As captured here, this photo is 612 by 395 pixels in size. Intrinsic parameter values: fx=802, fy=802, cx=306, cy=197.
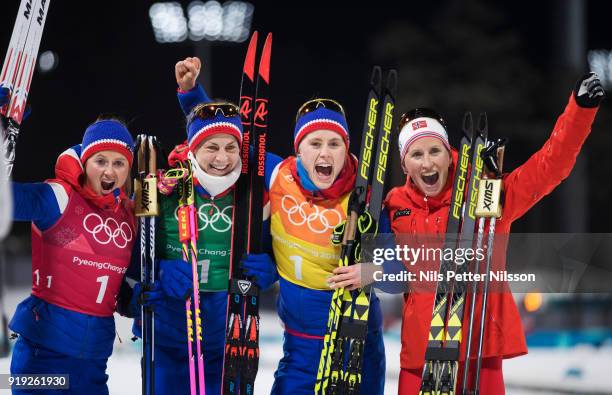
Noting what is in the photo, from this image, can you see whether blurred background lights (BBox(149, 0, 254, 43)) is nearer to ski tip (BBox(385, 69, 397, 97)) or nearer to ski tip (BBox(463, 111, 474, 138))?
ski tip (BBox(385, 69, 397, 97))

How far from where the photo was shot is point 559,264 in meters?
4.62

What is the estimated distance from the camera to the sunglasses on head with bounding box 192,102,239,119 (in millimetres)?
3457

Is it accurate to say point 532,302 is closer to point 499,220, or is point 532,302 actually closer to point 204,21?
point 499,220

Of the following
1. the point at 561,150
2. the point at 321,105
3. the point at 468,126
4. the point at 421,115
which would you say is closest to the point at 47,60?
the point at 321,105

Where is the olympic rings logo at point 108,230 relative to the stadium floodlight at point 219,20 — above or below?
below

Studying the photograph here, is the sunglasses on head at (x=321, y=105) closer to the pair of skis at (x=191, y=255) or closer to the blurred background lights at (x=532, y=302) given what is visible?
the pair of skis at (x=191, y=255)

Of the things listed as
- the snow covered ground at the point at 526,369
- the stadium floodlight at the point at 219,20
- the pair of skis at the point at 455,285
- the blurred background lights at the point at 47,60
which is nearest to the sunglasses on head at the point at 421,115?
the pair of skis at the point at 455,285

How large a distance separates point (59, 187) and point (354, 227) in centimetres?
121

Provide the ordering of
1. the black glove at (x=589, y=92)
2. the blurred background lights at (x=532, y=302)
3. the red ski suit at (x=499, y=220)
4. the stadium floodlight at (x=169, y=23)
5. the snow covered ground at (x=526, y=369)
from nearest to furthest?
1. the black glove at (x=589, y=92)
2. the red ski suit at (x=499, y=220)
3. the snow covered ground at (x=526, y=369)
4. the blurred background lights at (x=532, y=302)
5. the stadium floodlight at (x=169, y=23)

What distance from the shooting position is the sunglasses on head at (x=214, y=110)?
3457 millimetres

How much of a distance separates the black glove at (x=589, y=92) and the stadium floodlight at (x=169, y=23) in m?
7.33

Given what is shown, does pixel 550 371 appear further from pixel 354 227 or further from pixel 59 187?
pixel 59 187

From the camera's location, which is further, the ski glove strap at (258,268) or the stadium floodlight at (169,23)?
the stadium floodlight at (169,23)

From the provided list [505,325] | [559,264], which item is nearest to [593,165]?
[559,264]
